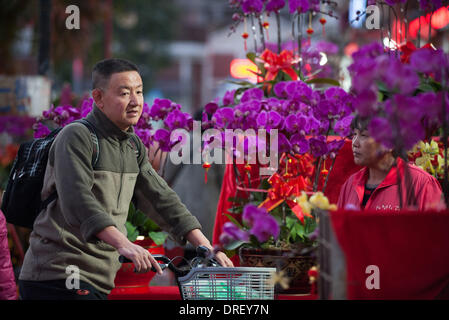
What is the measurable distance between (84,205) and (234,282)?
72cm

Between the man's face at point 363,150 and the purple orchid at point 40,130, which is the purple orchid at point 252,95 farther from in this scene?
the purple orchid at point 40,130

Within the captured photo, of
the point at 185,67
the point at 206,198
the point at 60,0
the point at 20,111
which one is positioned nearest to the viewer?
the point at 206,198

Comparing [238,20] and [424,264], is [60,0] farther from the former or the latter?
[424,264]

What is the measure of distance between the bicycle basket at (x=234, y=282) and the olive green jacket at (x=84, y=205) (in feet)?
1.34

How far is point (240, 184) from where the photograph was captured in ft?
13.2

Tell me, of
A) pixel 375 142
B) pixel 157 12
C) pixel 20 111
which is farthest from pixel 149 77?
pixel 375 142

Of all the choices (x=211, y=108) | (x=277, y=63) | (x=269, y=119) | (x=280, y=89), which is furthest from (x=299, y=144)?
(x=277, y=63)

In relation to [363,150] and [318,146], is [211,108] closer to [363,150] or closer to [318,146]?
[318,146]

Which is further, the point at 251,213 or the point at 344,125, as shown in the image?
the point at 344,125

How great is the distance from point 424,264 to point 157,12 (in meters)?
26.5

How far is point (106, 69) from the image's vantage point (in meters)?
3.06

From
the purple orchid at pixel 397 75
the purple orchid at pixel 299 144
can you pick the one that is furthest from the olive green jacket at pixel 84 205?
the purple orchid at pixel 397 75

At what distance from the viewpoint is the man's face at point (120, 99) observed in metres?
3.02

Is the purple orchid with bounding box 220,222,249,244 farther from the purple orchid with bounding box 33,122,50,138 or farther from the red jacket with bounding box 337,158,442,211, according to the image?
the purple orchid with bounding box 33,122,50,138
